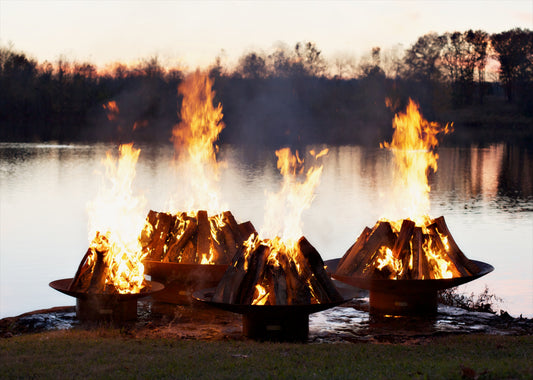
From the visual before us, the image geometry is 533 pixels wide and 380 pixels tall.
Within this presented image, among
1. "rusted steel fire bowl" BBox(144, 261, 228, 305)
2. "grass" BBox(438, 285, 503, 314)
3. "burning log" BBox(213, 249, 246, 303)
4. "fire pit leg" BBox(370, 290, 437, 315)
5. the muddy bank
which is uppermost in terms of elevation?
"burning log" BBox(213, 249, 246, 303)

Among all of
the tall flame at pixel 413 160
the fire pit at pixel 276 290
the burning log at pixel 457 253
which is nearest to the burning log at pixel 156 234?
the fire pit at pixel 276 290

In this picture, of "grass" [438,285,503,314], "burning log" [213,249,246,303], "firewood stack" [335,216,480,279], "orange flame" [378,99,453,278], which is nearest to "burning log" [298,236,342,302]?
"burning log" [213,249,246,303]

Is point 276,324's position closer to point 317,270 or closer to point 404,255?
point 317,270

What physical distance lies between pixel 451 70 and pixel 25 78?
49987 mm

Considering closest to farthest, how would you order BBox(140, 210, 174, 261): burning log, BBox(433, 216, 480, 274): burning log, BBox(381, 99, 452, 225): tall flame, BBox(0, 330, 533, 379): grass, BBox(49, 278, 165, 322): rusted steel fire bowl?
BBox(0, 330, 533, 379): grass → BBox(49, 278, 165, 322): rusted steel fire bowl → BBox(433, 216, 480, 274): burning log → BBox(140, 210, 174, 261): burning log → BBox(381, 99, 452, 225): tall flame

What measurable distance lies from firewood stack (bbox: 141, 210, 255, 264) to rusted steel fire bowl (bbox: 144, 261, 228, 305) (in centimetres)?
19

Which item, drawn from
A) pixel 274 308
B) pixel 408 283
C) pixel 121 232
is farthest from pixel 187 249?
pixel 408 283

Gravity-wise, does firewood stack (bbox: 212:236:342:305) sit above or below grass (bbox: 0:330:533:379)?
above

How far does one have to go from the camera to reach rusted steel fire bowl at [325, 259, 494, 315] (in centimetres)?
901

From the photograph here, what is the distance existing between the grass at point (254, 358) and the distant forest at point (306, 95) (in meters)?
63.8

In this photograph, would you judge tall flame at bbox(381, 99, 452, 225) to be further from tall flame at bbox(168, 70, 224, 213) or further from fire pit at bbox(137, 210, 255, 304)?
tall flame at bbox(168, 70, 224, 213)

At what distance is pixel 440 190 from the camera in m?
31.5

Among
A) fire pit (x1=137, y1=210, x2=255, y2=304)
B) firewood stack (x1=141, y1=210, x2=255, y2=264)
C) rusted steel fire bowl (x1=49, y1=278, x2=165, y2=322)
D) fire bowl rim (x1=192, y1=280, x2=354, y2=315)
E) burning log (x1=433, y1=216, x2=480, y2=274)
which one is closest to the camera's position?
fire bowl rim (x1=192, y1=280, x2=354, y2=315)

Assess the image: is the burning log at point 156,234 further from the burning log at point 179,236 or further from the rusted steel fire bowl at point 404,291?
the rusted steel fire bowl at point 404,291
